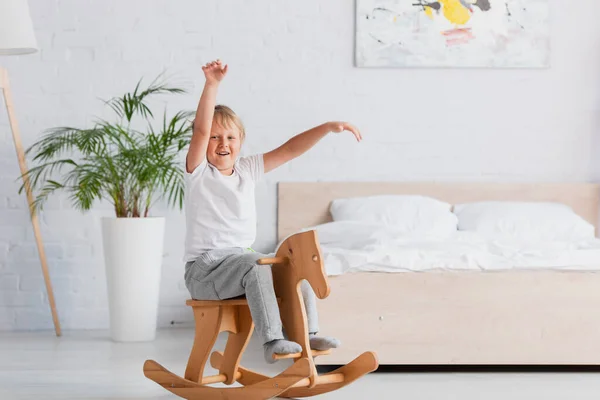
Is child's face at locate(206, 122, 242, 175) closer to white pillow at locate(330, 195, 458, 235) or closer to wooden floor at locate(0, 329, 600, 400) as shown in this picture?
wooden floor at locate(0, 329, 600, 400)

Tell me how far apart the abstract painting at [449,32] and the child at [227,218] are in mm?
1641

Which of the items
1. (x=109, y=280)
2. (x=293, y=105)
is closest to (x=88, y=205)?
(x=109, y=280)

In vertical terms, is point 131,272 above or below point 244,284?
below

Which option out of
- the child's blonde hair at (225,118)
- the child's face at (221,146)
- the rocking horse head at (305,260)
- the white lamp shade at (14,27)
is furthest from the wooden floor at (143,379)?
the white lamp shade at (14,27)

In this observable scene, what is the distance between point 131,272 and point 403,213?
4.10 ft

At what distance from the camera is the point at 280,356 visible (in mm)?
2180

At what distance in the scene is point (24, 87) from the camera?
13.1 ft

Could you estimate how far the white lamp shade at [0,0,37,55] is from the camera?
3369 mm

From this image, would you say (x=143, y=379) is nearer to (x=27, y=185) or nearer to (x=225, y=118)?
(x=225, y=118)

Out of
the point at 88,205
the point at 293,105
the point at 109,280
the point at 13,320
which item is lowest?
the point at 13,320

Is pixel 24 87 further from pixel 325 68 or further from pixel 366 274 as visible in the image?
pixel 366 274

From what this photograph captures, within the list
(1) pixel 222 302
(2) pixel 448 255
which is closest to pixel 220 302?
(1) pixel 222 302

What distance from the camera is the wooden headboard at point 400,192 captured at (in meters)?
4.04

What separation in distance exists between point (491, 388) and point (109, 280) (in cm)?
176
